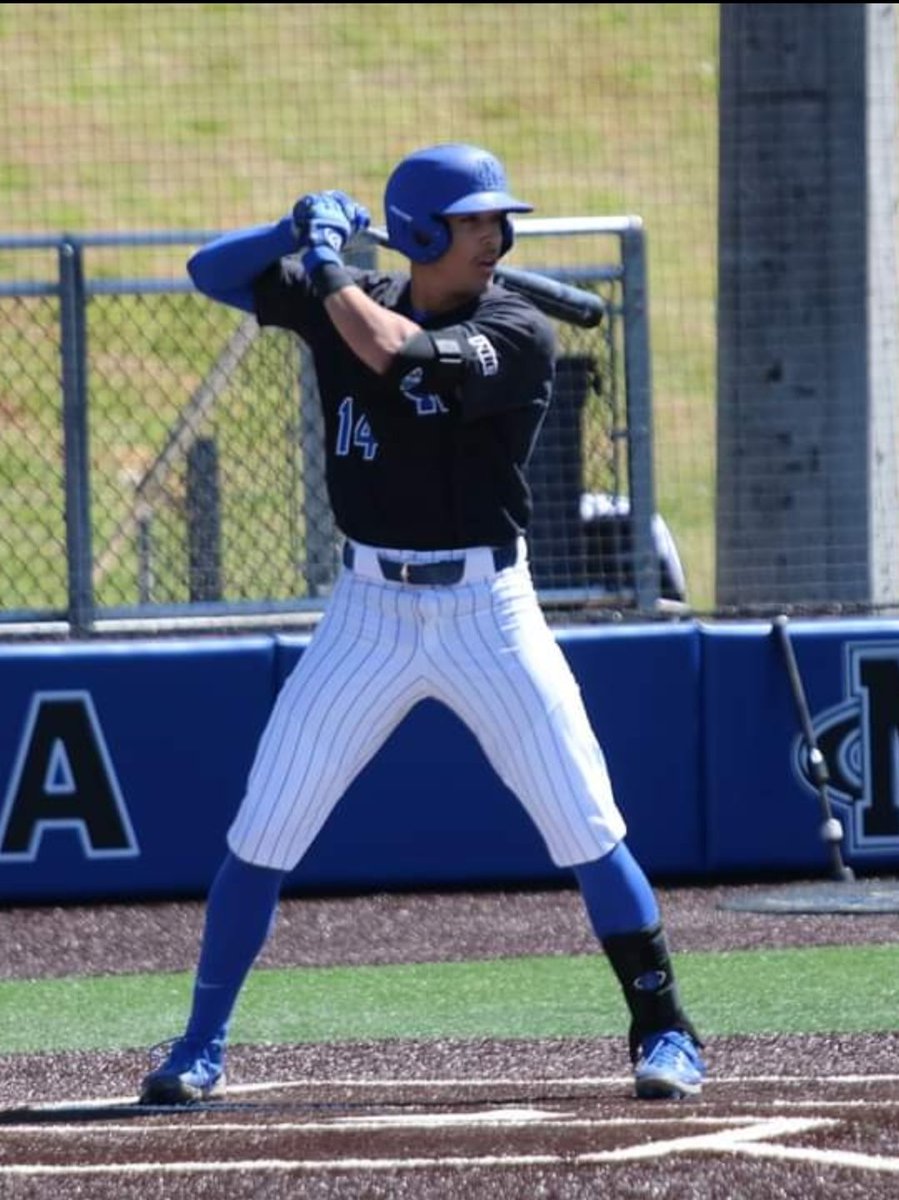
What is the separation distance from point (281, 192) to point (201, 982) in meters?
13.1

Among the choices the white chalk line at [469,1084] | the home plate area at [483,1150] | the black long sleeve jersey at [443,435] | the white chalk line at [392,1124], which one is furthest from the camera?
the white chalk line at [469,1084]

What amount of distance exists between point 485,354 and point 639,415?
355 centimetres

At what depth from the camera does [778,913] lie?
7.27 m

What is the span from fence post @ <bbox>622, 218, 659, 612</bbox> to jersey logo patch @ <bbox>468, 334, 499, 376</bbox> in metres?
3.51

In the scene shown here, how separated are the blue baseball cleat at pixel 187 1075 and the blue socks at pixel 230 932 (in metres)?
0.02

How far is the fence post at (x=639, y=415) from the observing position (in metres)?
8.25

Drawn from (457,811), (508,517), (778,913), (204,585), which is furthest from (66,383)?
(508,517)

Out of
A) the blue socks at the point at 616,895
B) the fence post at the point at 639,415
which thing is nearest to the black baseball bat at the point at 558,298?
the blue socks at the point at 616,895

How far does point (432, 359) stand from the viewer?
15.4ft

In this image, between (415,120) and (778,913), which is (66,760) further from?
(415,120)

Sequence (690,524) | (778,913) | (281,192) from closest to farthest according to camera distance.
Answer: (778,913)
(690,524)
(281,192)

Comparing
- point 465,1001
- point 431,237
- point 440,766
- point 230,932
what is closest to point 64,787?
point 440,766

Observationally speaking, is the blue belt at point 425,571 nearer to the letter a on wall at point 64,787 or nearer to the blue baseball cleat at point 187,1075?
the blue baseball cleat at point 187,1075

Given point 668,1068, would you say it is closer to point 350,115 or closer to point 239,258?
point 239,258
